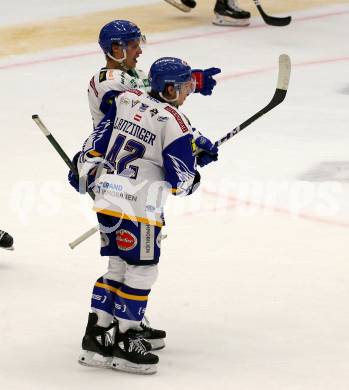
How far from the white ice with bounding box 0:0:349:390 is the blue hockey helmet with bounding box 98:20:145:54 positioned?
1.23 m

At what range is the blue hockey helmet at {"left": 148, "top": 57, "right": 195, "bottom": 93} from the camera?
15.8ft

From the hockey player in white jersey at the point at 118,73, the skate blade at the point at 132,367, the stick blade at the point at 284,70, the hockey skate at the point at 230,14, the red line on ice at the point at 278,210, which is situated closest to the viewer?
the skate blade at the point at 132,367

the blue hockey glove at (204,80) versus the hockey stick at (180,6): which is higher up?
the hockey stick at (180,6)

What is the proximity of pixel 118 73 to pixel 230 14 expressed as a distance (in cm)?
681

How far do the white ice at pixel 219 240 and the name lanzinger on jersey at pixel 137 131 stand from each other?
0.95 meters

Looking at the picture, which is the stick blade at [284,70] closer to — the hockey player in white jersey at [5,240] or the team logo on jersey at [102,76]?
the team logo on jersey at [102,76]

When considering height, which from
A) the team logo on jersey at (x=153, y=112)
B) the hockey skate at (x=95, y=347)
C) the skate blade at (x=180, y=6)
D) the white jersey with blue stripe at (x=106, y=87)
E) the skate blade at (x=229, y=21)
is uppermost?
the skate blade at (x=180, y=6)

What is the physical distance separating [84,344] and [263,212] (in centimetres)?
247

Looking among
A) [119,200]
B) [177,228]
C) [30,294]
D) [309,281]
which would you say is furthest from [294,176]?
[119,200]

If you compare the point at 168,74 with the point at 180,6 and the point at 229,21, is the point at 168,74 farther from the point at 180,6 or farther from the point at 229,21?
the point at 180,6

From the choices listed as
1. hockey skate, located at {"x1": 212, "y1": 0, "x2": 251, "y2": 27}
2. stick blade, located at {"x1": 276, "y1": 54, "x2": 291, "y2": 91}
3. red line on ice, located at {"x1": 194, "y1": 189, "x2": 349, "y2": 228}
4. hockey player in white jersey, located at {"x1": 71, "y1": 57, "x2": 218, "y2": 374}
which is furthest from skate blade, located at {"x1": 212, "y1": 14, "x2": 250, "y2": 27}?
hockey player in white jersey, located at {"x1": 71, "y1": 57, "x2": 218, "y2": 374}

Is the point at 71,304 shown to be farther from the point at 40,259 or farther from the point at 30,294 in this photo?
the point at 40,259

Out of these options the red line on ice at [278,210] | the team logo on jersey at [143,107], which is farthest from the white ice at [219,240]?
the team logo on jersey at [143,107]

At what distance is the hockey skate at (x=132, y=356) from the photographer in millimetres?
4914
